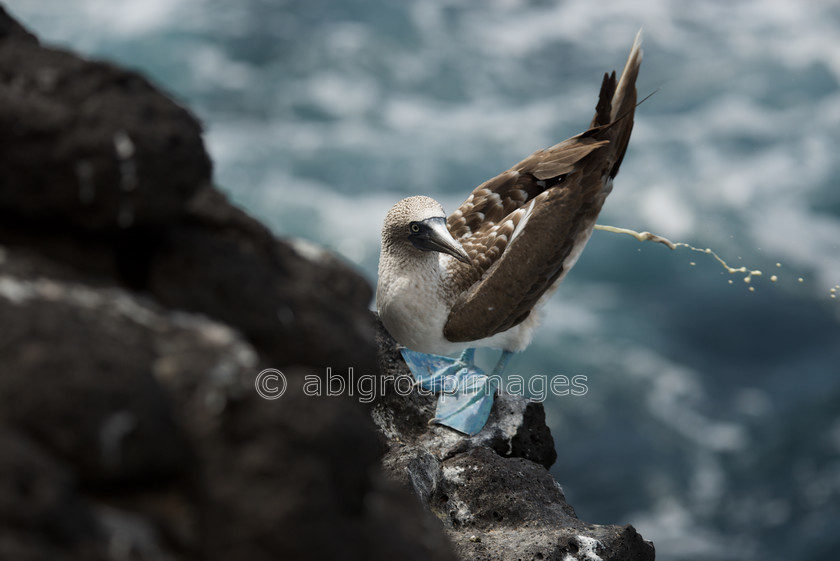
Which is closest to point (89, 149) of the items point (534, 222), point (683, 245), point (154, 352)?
point (154, 352)

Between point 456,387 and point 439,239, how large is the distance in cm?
123

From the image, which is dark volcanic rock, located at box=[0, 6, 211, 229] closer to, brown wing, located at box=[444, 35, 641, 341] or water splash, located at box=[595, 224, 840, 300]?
brown wing, located at box=[444, 35, 641, 341]

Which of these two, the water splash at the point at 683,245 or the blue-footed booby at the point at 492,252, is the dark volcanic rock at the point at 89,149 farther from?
the water splash at the point at 683,245

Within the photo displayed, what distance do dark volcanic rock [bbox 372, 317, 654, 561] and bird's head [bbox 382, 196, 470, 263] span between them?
0.82 m

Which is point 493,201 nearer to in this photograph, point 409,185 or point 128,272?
point 128,272

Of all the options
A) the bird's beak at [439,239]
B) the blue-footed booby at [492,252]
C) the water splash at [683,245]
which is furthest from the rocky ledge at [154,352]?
the water splash at [683,245]

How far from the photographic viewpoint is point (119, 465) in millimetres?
2096

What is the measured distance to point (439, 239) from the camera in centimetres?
497

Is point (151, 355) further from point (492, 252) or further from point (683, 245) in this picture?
point (683, 245)

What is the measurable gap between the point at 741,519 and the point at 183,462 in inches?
657

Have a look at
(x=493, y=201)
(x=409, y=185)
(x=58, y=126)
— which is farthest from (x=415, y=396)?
(x=409, y=185)

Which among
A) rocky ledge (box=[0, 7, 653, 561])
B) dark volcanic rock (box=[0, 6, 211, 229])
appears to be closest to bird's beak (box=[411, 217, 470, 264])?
rocky ledge (box=[0, 7, 653, 561])

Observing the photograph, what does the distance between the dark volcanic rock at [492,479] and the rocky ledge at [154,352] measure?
5.32 feet

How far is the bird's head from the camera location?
16.3ft
